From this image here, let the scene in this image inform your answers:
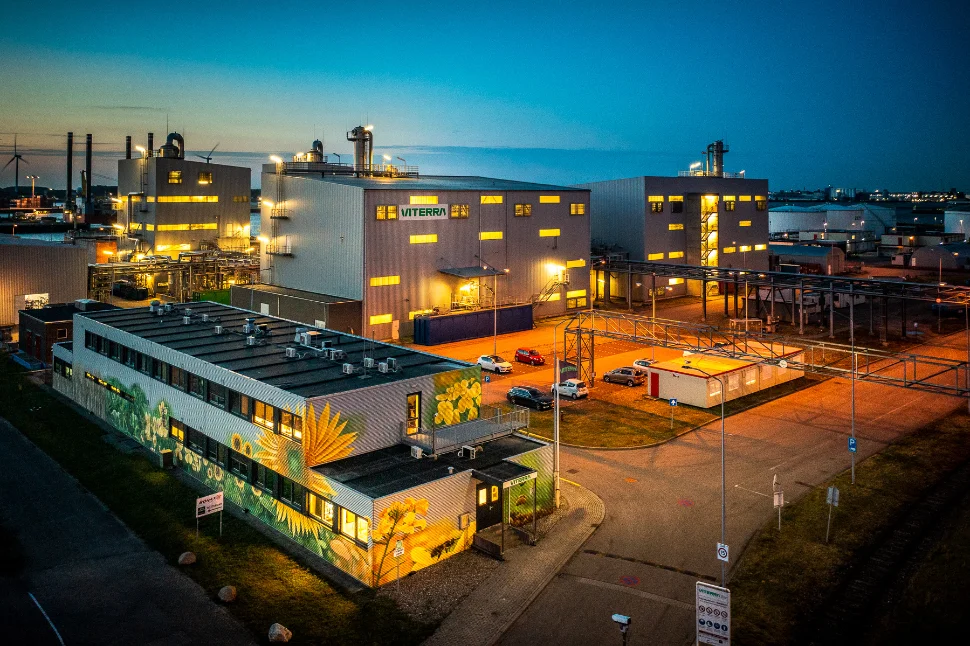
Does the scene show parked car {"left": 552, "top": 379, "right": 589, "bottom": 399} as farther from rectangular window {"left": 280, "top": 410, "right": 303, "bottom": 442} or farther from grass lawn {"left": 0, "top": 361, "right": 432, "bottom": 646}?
grass lawn {"left": 0, "top": 361, "right": 432, "bottom": 646}

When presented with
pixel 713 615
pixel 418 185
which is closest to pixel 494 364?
pixel 418 185

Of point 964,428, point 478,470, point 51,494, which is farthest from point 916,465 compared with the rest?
point 51,494

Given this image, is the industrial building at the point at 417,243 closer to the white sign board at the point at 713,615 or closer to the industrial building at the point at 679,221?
the industrial building at the point at 679,221

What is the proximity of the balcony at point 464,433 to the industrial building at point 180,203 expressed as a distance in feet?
213

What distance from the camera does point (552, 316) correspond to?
65562mm

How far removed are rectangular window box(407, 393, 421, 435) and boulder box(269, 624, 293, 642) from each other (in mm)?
8781

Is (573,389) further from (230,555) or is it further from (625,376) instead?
(230,555)

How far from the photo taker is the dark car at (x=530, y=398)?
1503 inches

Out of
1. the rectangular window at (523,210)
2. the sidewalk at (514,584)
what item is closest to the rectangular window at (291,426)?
the sidewalk at (514,584)

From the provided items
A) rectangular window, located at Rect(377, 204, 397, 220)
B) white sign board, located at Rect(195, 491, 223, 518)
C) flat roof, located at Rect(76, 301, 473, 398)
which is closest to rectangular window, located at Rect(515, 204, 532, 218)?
rectangular window, located at Rect(377, 204, 397, 220)

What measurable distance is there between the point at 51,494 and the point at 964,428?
37635 mm

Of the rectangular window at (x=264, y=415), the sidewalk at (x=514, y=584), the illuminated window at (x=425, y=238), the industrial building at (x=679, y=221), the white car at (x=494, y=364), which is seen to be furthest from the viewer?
the industrial building at (x=679, y=221)

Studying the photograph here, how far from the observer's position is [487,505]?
23.8 metres

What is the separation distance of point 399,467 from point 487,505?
2972 millimetres
